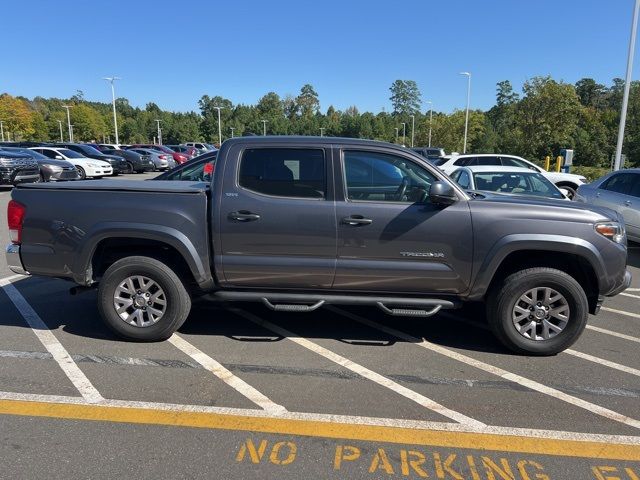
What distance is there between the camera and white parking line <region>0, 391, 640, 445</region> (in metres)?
3.18

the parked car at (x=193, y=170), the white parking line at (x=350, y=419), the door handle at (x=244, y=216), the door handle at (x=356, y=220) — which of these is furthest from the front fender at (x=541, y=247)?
the parked car at (x=193, y=170)

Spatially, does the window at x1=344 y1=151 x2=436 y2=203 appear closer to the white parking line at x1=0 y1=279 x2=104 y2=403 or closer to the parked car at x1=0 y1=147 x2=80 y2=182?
the white parking line at x1=0 y1=279 x2=104 y2=403

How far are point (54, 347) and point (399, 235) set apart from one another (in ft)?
10.5

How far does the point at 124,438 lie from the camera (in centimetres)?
309

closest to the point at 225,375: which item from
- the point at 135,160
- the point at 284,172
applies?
the point at 284,172

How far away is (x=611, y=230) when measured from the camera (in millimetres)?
4301

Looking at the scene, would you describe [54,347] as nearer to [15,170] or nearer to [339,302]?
[339,302]

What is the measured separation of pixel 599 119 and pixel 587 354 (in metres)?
64.6

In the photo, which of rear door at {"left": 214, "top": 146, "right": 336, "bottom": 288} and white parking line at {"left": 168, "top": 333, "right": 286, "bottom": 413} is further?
rear door at {"left": 214, "top": 146, "right": 336, "bottom": 288}

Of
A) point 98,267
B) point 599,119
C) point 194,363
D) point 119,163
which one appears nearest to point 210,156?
point 98,267

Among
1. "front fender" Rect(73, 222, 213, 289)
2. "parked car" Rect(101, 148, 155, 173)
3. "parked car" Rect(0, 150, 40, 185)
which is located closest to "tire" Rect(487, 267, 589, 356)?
"front fender" Rect(73, 222, 213, 289)

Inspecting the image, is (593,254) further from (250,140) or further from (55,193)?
(55,193)

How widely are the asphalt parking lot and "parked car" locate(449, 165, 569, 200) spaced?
12.8ft

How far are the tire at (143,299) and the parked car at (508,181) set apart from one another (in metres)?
5.66
